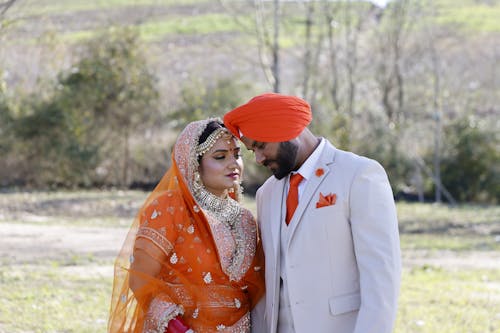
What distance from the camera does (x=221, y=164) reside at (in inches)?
146

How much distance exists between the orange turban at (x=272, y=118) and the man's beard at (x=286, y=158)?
37 millimetres

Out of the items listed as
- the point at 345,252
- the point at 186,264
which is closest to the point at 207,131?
the point at 186,264

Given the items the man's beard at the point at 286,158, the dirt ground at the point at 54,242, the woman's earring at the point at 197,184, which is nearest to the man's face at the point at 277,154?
the man's beard at the point at 286,158

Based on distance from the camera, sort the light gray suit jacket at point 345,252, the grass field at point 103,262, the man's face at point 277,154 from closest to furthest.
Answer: the light gray suit jacket at point 345,252, the man's face at point 277,154, the grass field at point 103,262

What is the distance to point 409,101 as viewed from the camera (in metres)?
28.3

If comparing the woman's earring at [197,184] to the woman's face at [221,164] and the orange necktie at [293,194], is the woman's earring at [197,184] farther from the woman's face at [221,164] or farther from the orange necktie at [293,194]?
the orange necktie at [293,194]

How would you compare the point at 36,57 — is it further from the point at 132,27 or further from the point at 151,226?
the point at 151,226

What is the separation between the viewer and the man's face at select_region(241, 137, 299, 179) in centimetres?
347

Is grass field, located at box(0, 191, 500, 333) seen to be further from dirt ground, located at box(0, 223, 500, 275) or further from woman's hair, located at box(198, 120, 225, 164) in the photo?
woman's hair, located at box(198, 120, 225, 164)

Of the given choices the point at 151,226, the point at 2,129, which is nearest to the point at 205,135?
the point at 151,226

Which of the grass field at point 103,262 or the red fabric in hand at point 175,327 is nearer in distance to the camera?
the red fabric in hand at point 175,327

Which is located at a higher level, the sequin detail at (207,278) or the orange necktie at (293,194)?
the orange necktie at (293,194)

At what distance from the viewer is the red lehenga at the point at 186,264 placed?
361 centimetres

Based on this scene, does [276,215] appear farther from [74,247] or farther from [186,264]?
[74,247]
